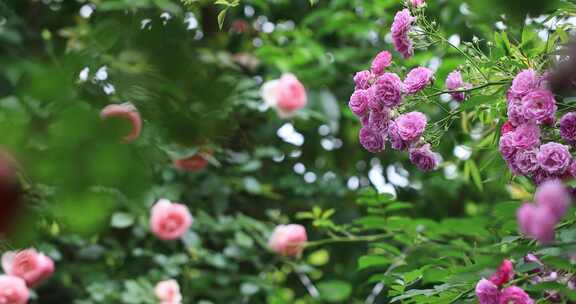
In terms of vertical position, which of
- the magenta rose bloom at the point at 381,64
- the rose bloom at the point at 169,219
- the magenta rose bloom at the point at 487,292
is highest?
the magenta rose bloom at the point at 381,64

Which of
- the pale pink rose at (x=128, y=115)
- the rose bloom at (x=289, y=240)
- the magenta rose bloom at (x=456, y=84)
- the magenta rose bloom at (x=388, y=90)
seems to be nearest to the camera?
the pale pink rose at (x=128, y=115)

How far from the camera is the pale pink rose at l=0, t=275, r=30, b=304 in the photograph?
2055 millimetres

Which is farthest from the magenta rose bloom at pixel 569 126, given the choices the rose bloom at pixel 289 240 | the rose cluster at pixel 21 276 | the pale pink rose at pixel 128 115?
the rose bloom at pixel 289 240

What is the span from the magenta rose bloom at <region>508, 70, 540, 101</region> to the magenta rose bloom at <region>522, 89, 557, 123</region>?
0.06ft

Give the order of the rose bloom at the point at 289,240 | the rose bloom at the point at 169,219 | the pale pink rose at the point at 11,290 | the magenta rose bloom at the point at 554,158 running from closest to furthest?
1. the magenta rose bloom at the point at 554,158
2. the pale pink rose at the point at 11,290
3. the rose bloom at the point at 169,219
4. the rose bloom at the point at 289,240

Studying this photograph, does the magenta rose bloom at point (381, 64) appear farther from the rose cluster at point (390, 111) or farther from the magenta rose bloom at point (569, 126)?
the magenta rose bloom at point (569, 126)

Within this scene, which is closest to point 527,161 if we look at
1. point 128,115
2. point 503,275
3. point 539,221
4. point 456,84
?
point 503,275

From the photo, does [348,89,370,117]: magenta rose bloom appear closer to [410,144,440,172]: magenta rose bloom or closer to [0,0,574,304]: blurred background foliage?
[410,144,440,172]: magenta rose bloom

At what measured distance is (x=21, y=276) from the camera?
2111mm

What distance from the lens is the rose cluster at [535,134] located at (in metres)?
1.11

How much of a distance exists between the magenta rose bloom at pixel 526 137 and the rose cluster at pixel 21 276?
1237mm

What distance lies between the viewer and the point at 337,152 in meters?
3.09

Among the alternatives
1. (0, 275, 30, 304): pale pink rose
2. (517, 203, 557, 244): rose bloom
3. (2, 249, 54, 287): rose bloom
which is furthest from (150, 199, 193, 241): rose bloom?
(517, 203, 557, 244): rose bloom

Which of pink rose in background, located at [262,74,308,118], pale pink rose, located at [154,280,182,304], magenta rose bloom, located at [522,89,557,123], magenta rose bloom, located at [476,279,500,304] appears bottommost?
pale pink rose, located at [154,280,182,304]
